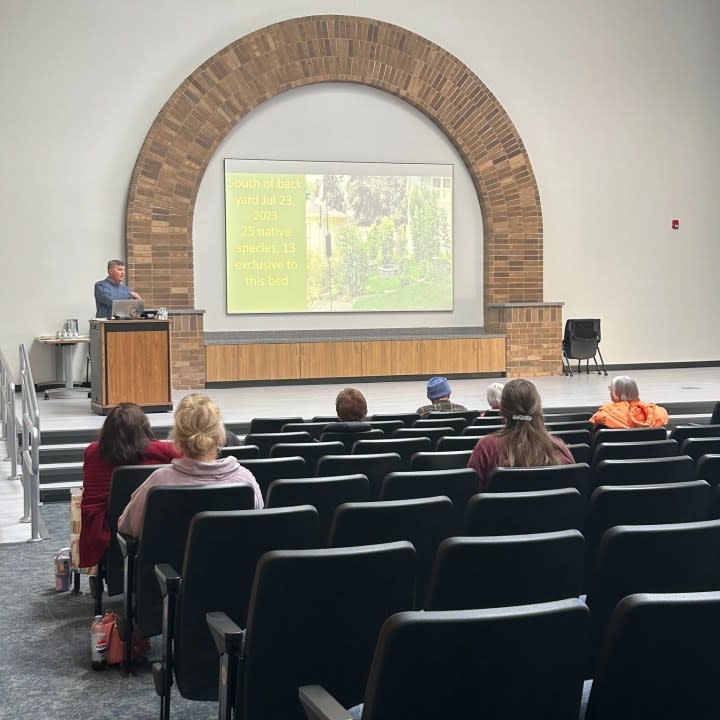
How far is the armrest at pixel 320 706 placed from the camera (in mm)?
1831

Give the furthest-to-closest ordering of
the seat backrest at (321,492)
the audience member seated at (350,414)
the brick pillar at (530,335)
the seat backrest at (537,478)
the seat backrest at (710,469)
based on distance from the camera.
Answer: the brick pillar at (530,335), the audience member seated at (350,414), the seat backrest at (710,469), the seat backrest at (537,478), the seat backrest at (321,492)

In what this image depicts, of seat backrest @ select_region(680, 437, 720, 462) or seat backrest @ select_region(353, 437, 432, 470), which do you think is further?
seat backrest @ select_region(353, 437, 432, 470)

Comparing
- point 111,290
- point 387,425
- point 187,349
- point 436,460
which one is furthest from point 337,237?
point 436,460

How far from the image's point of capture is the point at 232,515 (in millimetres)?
2889

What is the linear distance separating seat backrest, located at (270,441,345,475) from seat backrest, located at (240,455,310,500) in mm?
529

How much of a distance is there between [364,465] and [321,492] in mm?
789

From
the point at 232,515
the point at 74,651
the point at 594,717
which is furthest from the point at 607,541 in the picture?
the point at 74,651

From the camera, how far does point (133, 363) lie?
9.57 meters

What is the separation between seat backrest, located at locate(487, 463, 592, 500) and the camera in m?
3.81

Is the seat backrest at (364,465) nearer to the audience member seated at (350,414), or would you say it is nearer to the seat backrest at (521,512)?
the seat backrest at (521,512)

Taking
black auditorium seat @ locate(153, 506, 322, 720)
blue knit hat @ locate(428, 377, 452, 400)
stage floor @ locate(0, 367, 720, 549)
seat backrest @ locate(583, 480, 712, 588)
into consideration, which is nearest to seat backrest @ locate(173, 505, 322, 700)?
black auditorium seat @ locate(153, 506, 322, 720)

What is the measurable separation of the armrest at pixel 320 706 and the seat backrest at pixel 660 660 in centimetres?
44

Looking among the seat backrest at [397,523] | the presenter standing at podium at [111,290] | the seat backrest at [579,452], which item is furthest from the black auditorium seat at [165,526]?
the presenter standing at podium at [111,290]

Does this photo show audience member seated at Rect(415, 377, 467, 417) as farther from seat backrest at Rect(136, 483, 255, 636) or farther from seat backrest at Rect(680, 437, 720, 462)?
seat backrest at Rect(136, 483, 255, 636)
